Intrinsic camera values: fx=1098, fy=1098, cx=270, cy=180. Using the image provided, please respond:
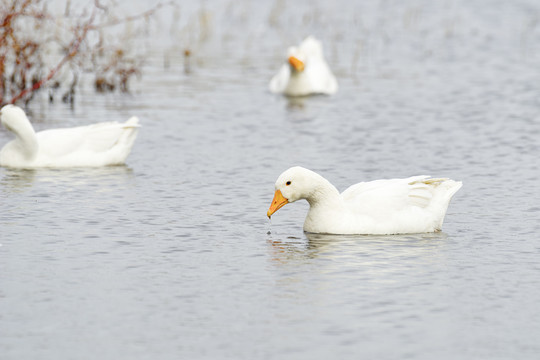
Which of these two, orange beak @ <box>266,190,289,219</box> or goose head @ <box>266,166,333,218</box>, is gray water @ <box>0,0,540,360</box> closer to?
orange beak @ <box>266,190,289,219</box>

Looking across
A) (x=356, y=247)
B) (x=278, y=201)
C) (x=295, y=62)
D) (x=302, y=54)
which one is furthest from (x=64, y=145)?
(x=302, y=54)

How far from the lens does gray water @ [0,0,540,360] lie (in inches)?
332

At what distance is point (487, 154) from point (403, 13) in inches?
756

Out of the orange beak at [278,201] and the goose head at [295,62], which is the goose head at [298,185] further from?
the goose head at [295,62]

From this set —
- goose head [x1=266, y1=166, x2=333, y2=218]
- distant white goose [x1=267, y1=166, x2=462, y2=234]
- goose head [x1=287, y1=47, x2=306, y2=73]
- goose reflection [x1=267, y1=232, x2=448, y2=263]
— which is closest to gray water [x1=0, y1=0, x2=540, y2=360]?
goose reflection [x1=267, y1=232, x2=448, y2=263]

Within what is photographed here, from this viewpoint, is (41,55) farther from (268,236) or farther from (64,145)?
(268,236)

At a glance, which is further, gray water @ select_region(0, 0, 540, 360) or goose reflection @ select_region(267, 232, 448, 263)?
goose reflection @ select_region(267, 232, 448, 263)

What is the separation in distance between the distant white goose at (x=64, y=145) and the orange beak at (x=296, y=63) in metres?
8.41

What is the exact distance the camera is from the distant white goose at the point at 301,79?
23984 millimetres

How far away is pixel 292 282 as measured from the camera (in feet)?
32.6

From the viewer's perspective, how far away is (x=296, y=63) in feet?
79.4

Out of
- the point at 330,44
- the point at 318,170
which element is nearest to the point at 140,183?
the point at 318,170

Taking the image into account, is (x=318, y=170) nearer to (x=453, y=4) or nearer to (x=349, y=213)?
(x=349, y=213)

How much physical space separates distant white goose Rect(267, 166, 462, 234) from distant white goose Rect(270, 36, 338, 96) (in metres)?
12.0
